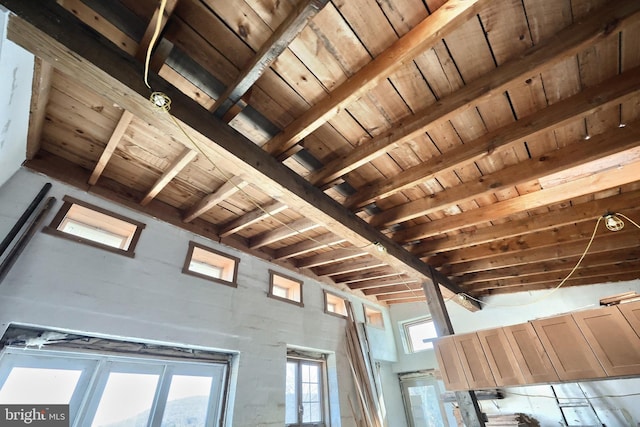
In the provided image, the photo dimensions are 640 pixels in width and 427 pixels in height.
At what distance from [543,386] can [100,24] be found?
6.57 m

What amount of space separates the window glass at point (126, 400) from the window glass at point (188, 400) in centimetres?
16

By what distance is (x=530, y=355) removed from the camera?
2684mm

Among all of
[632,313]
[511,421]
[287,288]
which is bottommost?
[511,421]

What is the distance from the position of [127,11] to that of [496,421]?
5.79 metres

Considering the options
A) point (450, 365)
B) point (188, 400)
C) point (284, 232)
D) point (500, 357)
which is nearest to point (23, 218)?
point (188, 400)

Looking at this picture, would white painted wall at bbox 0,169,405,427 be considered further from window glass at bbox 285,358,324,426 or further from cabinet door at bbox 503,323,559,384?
cabinet door at bbox 503,323,559,384

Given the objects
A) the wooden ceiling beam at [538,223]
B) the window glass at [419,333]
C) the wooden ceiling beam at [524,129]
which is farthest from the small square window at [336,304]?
the wooden ceiling beam at [524,129]

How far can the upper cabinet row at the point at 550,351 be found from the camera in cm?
237

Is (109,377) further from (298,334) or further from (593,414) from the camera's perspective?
(593,414)

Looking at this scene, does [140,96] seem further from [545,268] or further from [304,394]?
[545,268]

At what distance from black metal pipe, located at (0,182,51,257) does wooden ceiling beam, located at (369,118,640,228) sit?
3.02 meters

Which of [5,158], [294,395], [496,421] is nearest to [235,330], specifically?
[294,395]

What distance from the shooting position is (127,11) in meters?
1.42

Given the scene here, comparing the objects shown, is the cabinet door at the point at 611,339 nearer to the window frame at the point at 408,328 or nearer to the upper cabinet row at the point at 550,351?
the upper cabinet row at the point at 550,351
